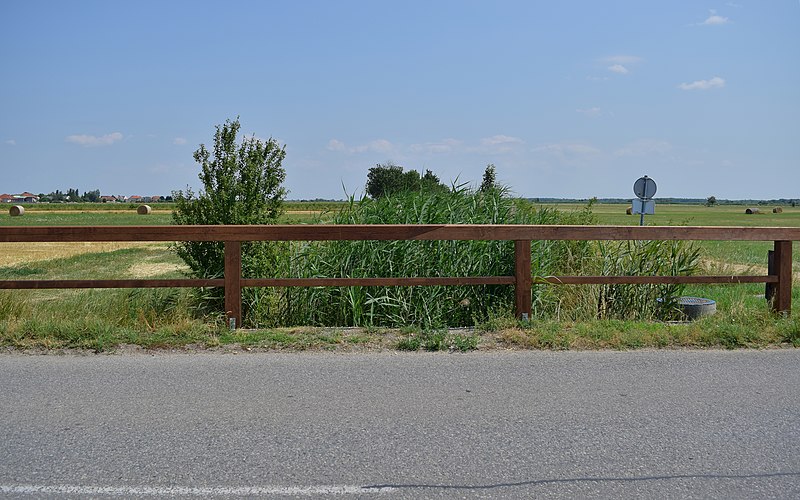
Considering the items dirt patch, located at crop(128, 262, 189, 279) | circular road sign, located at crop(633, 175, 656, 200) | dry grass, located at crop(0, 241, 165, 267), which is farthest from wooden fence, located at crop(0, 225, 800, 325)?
dry grass, located at crop(0, 241, 165, 267)

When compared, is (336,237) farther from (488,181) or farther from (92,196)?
(92,196)

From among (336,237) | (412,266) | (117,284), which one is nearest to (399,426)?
(336,237)

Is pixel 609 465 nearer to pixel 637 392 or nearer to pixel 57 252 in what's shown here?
pixel 637 392

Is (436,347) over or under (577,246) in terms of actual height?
under

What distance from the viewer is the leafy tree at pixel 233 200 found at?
9562mm

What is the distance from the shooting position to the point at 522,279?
7852 millimetres

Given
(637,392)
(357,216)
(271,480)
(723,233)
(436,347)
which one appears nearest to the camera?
(271,480)

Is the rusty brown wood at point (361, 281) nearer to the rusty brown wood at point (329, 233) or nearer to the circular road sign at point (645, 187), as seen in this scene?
the rusty brown wood at point (329, 233)

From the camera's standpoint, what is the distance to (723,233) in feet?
27.2

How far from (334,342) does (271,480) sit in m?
3.27

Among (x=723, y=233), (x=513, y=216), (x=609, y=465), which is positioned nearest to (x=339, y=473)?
(x=609, y=465)

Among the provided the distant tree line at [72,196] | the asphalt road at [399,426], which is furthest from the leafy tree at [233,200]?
the distant tree line at [72,196]

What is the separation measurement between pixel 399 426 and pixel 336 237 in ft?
11.0

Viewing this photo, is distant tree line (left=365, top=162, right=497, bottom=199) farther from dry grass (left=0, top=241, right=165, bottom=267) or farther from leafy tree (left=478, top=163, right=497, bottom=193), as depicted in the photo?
dry grass (left=0, top=241, right=165, bottom=267)
